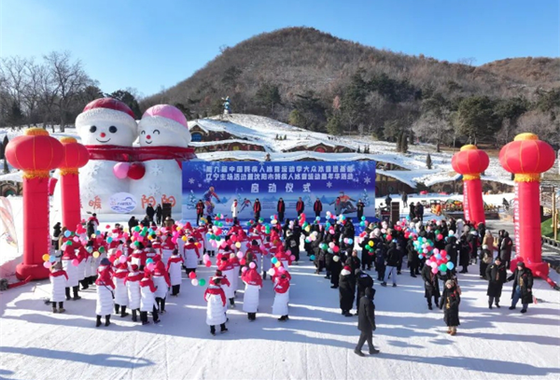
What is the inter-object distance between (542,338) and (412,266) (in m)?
3.31

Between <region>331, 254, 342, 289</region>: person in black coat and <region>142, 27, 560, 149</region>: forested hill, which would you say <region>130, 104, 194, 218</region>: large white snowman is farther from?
<region>142, 27, 560, 149</region>: forested hill

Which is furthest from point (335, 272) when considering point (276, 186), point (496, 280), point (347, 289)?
point (276, 186)

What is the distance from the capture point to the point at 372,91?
59125mm

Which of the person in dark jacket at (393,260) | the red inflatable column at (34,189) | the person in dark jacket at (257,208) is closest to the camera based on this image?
the person in dark jacket at (393,260)

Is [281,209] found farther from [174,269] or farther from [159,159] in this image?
[174,269]

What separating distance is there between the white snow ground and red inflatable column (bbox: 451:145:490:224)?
5.43m

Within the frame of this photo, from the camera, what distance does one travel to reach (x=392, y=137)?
45594mm

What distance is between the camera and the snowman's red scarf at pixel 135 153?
16.5 metres

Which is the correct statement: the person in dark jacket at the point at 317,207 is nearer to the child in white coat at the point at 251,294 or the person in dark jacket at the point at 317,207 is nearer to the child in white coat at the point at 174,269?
the child in white coat at the point at 174,269

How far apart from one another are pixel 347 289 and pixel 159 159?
40.2 ft

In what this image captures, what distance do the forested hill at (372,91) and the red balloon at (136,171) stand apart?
2730 cm

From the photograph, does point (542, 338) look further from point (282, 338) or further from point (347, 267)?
point (282, 338)

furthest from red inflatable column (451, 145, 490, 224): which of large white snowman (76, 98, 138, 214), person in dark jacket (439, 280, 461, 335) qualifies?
large white snowman (76, 98, 138, 214)

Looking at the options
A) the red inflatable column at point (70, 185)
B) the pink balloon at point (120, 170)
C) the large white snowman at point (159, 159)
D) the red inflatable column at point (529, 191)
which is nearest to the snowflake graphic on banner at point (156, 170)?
the large white snowman at point (159, 159)
